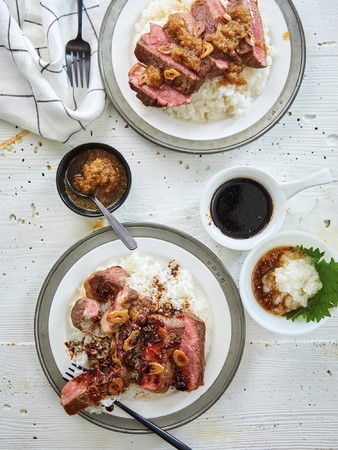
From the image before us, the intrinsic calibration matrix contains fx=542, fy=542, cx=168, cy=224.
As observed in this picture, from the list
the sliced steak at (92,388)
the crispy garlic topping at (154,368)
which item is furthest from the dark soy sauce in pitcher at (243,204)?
the sliced steak at (92,388)

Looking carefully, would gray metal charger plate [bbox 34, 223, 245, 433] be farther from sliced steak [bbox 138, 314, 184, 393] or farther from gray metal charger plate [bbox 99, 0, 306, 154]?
gray metal charger plate [bbox 99, 0, 306, 154]

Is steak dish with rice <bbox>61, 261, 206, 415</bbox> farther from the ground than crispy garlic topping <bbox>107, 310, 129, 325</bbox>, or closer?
closer

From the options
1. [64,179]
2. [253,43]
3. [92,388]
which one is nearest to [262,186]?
[253,43]

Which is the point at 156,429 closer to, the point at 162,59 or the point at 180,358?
the point at 180,358

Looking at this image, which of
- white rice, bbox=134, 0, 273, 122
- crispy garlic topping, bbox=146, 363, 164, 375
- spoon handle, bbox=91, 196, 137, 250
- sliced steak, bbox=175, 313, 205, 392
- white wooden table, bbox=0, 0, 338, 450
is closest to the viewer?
crispy garlic topping, bbox=146, 363, 164, 375

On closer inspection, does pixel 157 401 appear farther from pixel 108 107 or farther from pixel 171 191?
pixel 108 107

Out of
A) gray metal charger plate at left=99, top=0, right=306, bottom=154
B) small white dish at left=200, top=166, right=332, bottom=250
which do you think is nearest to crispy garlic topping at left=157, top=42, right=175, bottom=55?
gray metal charger plate at left=99, top=0, right=306, bottom=154

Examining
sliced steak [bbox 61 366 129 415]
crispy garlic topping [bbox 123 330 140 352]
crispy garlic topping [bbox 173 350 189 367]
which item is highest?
crispy garlic topping [bbox 123 330 140 352]

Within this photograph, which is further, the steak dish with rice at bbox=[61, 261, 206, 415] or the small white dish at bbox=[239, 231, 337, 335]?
the small white dish at bbox=[239, 231, 337, 335]

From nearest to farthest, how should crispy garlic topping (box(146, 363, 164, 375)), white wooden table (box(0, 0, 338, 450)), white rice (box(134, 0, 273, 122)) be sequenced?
crispy garlic topping (box(146, 363, 164, 375)) → white rice (box(134, 0, 273, 122)) → white wooden table (box(0, 0, 338, 450))
